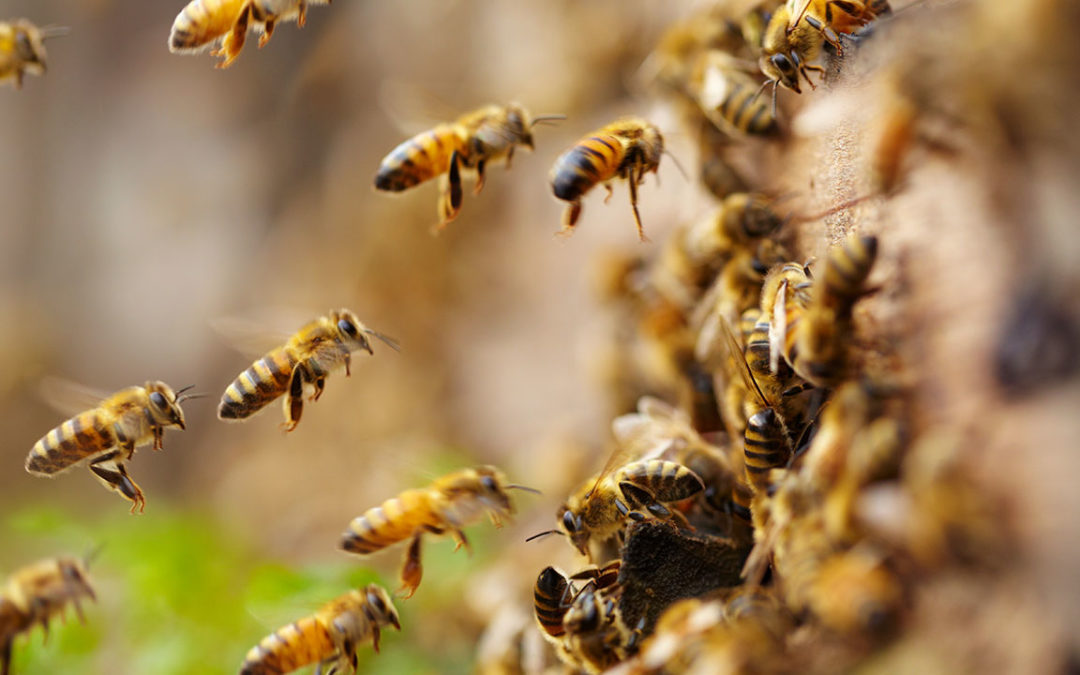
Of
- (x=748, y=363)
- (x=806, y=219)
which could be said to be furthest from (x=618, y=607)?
(x=806, y=219)

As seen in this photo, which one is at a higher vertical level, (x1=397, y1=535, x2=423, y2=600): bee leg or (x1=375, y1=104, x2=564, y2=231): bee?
(x1=375, y1=104, x2=564, y2=231): bee

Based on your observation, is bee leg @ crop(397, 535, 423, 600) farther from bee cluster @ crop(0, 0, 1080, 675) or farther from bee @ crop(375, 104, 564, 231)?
bee @ crop(375, 104, 564, 231)

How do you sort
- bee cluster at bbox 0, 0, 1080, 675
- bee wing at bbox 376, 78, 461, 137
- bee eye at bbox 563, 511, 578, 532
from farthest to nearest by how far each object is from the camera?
1. bee wing at bbox 376, 78, 461, 137
2. bee eye at bbox 563, 511, 578, 532
3. bee cluster at bbox 0, 0, 1080, 675

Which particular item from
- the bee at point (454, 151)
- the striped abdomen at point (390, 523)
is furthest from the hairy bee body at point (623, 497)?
the bee at point (454, 151)

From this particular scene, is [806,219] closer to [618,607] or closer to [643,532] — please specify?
[643,532]

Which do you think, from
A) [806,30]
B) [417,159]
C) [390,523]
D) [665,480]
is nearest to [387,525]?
[390,523]

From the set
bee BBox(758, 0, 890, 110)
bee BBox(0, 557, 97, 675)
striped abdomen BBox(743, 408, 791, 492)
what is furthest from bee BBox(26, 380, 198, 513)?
bee BBox(758, 0, 890, 110)

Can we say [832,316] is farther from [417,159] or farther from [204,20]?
[204,20]

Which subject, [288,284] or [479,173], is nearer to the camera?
[479,173]
